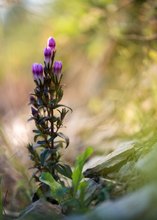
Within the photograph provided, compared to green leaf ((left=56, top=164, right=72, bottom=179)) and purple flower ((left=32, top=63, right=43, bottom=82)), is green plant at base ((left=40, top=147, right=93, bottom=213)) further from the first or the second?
purple flower ((left=32, top=63, right=43, bottom=82))

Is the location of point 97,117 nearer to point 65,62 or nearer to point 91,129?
point 91,129

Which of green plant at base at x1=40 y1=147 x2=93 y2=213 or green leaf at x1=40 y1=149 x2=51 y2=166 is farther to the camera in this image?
green leaf at x1=40 y1=149 x2=51 y2=166

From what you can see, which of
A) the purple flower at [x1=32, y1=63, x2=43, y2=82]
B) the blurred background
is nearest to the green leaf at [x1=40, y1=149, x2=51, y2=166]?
the purple flower at [x1=32, y1=63, x2=43, y2=82]

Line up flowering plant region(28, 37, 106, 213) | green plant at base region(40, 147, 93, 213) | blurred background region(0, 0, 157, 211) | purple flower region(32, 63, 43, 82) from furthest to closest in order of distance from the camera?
1. blurred background region(0, 0, 157, 211)
2. purple flower region(32, 63, 43, 82)
3. flowering plant region(28, 37, 106, 213)
4. green plant at base region(40, 147, 93, 213)

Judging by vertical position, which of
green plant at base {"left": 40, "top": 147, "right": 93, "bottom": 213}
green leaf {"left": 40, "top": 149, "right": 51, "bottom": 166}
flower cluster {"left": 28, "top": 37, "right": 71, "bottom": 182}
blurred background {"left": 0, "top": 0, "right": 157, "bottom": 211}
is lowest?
green plant at base {"left": 40, "top": 147, "right": 93, "bottom": 213}

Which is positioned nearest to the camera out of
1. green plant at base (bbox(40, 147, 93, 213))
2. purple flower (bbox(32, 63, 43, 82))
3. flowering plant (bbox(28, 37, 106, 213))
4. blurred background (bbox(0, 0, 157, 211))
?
green plant at base (bbox(40, 147, 93, 213))

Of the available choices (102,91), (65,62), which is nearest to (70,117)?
(102,91)

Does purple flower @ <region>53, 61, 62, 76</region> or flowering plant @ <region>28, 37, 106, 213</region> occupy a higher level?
purple flower @ <region>53, 61, 62, 76</region>
